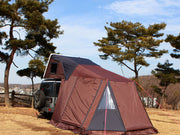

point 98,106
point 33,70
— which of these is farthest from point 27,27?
point 98,106

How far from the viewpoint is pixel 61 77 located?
9.54 metres

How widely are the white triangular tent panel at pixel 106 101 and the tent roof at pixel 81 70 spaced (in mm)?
555

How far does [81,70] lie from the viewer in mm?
8617

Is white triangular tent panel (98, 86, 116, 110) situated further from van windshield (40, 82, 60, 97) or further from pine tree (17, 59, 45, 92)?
pine tree (17, 59, 45, 92)

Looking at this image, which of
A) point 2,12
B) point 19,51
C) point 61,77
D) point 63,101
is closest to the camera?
point 63,101

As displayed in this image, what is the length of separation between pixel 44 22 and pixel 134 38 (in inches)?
421

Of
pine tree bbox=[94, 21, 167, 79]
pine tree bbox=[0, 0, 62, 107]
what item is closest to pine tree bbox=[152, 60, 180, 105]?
pine tree bbox=[94, 21, 167, 79]

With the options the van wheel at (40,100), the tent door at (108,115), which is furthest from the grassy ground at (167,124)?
the van wheel at (40,100)

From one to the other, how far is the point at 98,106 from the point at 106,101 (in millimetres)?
323

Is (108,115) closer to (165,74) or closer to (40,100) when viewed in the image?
(40,100)

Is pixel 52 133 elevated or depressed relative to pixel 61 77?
depressed

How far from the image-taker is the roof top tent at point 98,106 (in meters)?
7.10

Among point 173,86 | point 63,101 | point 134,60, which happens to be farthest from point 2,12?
point 173,86

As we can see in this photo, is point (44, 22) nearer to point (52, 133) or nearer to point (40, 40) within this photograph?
point (40, 40)
